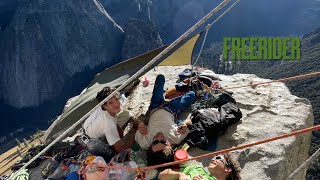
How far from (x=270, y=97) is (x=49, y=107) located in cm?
7175

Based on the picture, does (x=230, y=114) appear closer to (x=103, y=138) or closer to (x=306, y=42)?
(x=103, y=138)

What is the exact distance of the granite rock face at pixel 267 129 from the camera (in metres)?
5.76

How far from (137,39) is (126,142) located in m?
80.2

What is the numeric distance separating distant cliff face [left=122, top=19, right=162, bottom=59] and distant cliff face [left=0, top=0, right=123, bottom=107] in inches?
282

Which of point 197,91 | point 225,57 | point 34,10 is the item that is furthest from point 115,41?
point 197,91

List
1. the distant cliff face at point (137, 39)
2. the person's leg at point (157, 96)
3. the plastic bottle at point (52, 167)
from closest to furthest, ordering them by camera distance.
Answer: the plastic bottle at point (52, 167)
the person's leg at point (157, 96)
the distant cliff face at point (137, 39)

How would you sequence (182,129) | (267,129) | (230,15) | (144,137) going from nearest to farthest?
(144,137), (182,129), (267,129), (230,15)

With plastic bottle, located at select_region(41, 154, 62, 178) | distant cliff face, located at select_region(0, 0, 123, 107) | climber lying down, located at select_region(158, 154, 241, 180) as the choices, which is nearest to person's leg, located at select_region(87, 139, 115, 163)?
Result: plastic bottle, located at select_region(41, 154, 62, 178)

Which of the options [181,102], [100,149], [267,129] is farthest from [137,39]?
[100,149]

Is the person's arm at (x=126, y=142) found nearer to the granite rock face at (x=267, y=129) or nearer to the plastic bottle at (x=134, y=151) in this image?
the plastic bottle at (x=134, y=151)

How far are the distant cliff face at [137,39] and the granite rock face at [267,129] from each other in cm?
7532

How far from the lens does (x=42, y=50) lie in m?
77.7

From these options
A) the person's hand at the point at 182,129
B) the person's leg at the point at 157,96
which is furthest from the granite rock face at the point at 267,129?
the person's leg at the point at 157,96

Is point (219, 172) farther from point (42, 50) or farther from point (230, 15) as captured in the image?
point (230, 15)
